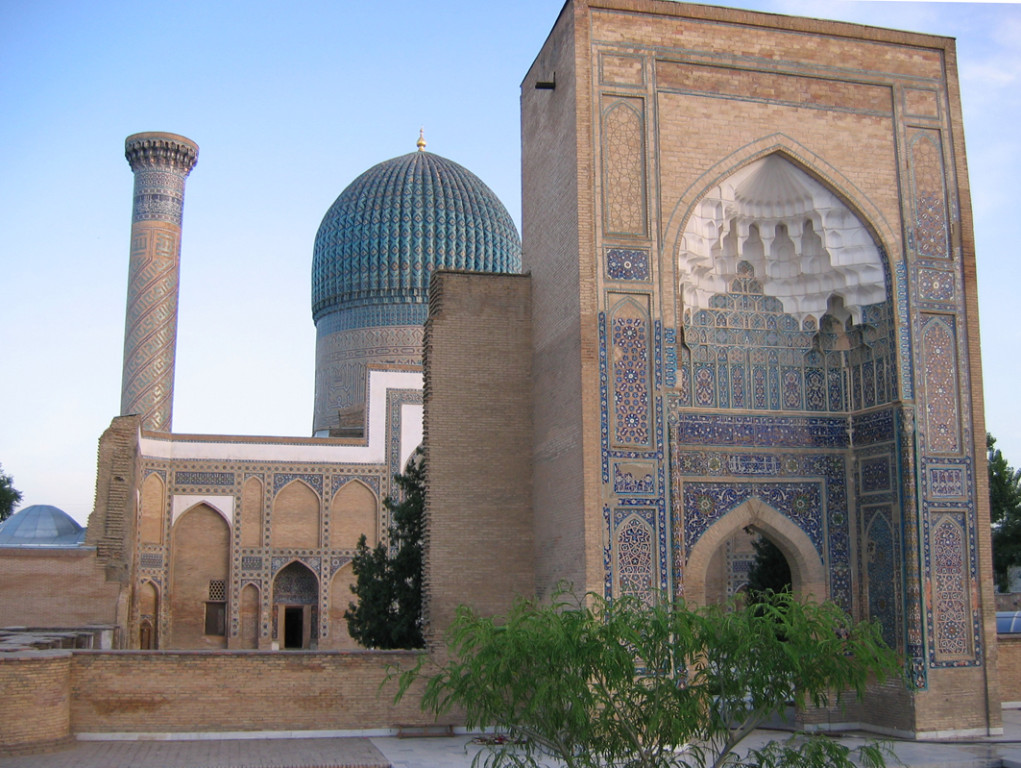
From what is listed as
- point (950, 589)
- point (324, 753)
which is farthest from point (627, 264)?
point (324, 753)

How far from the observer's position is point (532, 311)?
9.52 m

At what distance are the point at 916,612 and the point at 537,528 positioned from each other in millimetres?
2867

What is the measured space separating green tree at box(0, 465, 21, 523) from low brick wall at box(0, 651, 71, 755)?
20.3 metres

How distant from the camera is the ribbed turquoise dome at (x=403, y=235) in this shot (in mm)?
21531

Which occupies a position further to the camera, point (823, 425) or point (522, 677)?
point (823, 425)

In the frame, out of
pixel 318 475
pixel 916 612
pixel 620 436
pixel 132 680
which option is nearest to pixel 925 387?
pixel 916 612

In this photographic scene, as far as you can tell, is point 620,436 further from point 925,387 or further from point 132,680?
point 132,680

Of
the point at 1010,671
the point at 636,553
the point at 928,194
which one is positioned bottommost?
the point at 1010,671

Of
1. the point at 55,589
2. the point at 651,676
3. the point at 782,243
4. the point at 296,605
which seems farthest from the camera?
the point at 296,605

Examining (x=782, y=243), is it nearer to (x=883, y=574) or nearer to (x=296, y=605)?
(x=883, y=574)

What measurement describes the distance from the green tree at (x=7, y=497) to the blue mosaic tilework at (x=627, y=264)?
21.8 metres

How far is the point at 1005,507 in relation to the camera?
770 inches

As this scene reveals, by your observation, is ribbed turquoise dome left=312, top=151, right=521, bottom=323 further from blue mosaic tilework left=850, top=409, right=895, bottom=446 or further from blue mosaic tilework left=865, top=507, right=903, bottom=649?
blue mosaic tilework left=865, top=507, right=903, bottom=649

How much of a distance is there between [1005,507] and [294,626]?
11791mm
